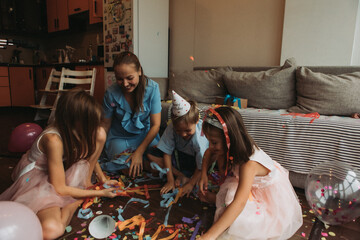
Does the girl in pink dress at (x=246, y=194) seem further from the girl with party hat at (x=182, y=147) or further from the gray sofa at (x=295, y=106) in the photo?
the gray sofa at (x=295, y=106)

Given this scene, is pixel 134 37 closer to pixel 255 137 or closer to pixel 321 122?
pixel 255 137

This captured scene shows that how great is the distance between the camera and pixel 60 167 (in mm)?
1201

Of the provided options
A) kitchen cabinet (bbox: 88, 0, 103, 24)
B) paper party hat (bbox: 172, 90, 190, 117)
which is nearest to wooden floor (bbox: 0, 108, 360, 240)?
paper party hat (bbox: 172, 90, 190, 117)

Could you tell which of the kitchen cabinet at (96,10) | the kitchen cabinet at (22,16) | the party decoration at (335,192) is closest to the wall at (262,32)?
the kitchen cabinet at (96,10)

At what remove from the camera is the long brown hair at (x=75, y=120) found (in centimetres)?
124

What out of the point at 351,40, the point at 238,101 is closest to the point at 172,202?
the point at 238,101

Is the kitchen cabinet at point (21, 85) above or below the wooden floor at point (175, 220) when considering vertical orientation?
above

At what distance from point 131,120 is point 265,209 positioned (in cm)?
117

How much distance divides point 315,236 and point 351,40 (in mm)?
1944

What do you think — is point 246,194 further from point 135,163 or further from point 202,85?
point 202,85

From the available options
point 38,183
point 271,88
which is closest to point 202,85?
point 271,88

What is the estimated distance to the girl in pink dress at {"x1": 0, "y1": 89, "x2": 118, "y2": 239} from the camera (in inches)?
44.7

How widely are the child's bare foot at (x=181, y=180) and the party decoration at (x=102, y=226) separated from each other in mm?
522

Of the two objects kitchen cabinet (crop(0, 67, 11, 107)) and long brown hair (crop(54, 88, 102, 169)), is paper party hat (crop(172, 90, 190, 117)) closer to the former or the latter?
long brown hair (crop(54, 88, 102, 169))
